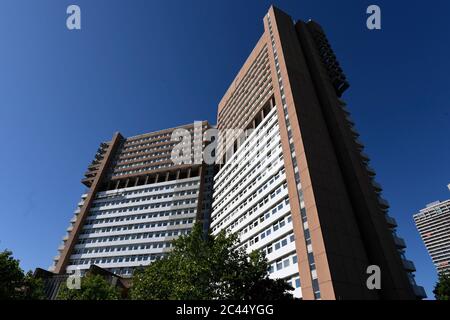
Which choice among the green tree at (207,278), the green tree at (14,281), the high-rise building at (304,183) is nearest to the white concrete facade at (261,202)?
the high-rise building at (304,183)

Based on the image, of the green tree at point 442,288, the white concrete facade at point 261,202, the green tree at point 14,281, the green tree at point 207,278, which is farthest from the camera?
the white concrete facade at point 261,202

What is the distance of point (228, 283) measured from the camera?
21469 millimetres

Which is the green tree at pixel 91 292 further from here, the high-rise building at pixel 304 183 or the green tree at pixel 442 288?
the green tree at pixel 442 288

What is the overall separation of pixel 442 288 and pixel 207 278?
98.1ft

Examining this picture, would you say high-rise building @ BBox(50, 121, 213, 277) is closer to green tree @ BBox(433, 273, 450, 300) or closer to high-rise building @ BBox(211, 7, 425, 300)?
high-rise building @ BBox(211, 7, 425, 300)

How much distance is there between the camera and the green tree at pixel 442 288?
32.9m

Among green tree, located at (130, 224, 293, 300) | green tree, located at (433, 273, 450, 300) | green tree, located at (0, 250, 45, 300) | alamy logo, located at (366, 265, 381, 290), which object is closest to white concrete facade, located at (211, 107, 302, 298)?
alamy logo, located at (366, 265, 381, 290)

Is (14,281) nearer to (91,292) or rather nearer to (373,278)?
(91,292)

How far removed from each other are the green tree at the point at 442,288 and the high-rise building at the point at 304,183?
4920 mm

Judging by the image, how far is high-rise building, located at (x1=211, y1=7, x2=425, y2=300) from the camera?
2784 centimetres

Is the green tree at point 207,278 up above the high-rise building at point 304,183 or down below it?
below

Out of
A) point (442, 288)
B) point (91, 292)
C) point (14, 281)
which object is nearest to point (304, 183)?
point (442, 288)
